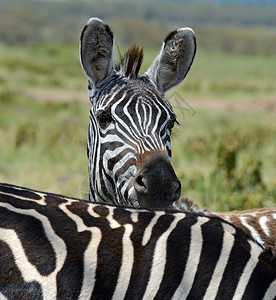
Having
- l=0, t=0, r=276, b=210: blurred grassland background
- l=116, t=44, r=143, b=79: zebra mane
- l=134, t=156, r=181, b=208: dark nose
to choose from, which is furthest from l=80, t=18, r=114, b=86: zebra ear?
l=134, t=156, r=181, b=208: dark nose

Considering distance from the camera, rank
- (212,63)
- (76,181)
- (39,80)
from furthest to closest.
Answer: (212,63) → (39,80) → (76,181)

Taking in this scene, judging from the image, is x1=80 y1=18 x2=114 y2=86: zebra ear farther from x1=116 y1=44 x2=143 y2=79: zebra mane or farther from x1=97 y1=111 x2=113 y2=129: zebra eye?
x1=97 y1=111 x2=113 y2=129: zebra eye

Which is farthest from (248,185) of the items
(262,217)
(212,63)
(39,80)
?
(212,63)

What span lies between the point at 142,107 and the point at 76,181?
558 cm

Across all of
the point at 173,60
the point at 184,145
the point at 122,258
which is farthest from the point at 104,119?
the point at 184,145

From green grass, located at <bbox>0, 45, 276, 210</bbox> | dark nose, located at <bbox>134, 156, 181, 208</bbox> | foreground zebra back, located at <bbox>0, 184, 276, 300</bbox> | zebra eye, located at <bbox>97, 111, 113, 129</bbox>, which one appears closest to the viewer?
foreground zebra back, located at <bbox>0, 184, 276, 300</bbox>

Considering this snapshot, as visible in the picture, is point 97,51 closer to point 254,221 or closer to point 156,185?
point 156,185

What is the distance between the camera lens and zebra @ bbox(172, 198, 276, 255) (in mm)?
4090

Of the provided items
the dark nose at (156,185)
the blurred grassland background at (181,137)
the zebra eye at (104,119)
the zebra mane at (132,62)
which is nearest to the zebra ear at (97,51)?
the zebra mane at (132,62)

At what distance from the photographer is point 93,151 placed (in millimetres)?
4164

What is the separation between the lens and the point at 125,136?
393cm

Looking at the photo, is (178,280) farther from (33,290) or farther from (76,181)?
(76,181)

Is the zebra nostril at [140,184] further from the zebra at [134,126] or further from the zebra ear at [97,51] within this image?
the zebra ear at [97,51]

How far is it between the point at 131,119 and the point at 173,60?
29.3 inches
